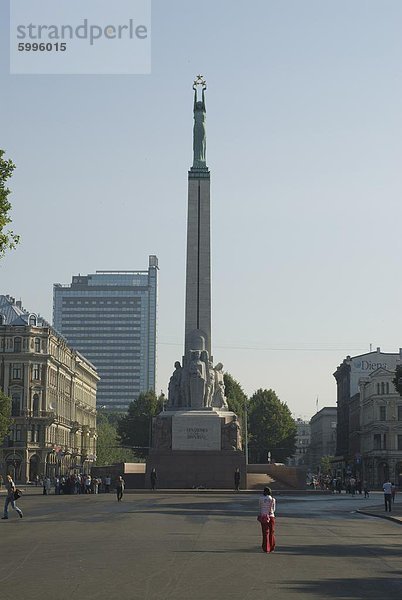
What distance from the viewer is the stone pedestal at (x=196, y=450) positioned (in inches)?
2448

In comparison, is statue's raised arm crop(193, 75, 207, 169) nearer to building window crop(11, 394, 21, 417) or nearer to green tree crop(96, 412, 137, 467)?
building window crop(11, 394, 21, 417)

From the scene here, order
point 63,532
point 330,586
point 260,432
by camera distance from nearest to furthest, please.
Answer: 1. point 330,586
2. point 63,532
3. point 260,432

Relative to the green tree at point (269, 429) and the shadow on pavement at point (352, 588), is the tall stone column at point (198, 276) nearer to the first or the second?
the green tree at point (269, 429)

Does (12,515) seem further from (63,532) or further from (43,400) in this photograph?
(43,400)

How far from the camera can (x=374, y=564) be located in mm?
19281

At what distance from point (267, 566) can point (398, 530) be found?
1234 cm

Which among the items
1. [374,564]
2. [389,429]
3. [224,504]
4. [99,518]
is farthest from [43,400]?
[374,564]

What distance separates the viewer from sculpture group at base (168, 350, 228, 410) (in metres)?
66.6

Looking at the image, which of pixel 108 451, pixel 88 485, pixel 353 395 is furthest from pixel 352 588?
pixel 108 451

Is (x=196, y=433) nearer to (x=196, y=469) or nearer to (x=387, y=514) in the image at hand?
(x=196, y=469)

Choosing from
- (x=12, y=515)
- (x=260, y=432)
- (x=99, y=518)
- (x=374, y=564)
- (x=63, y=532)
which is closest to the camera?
(x=374, y=564)

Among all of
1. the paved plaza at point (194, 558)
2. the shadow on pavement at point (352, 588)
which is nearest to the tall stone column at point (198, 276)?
the paved plaza at point (194, 558)

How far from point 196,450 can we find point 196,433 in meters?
1.27

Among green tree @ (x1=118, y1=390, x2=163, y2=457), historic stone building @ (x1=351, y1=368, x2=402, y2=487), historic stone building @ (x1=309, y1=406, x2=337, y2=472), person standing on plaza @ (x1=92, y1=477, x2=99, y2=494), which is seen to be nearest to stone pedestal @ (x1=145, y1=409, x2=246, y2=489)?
person standing on plaza @ (x1=92, y1=477, x2=99, y2=494)
